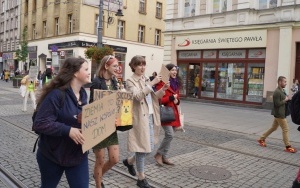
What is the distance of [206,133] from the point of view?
949 cm

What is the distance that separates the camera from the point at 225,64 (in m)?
18.6

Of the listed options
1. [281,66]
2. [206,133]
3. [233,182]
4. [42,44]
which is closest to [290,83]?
[281,66]

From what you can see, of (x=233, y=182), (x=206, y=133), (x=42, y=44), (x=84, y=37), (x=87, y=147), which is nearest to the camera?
(x=87, y=147)

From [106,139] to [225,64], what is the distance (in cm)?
1547

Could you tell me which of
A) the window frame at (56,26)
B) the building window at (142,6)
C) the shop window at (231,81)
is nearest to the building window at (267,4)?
the shop window at (231,81)

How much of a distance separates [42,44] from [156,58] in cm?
1290

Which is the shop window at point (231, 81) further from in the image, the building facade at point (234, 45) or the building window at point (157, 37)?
the building window at point (157, 37)

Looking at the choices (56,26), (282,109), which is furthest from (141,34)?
(282,109)

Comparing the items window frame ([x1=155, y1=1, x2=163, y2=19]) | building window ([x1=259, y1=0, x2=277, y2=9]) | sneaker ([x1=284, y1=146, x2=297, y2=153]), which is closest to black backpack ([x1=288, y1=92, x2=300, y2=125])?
sneaker ([x1=284, y1=146, x2=297, y2=153])

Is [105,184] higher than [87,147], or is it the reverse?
[87,147]

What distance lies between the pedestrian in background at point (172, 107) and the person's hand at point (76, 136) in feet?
10.0

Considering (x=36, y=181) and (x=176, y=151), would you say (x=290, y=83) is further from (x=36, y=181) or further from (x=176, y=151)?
(x=36, y=181)

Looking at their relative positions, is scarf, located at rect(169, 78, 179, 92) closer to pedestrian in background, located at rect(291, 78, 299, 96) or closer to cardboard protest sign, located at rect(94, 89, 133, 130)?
cardboard protest sign, located at rect(94, 89, 133, 130)

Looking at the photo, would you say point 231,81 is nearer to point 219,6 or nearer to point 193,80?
point 193,80
